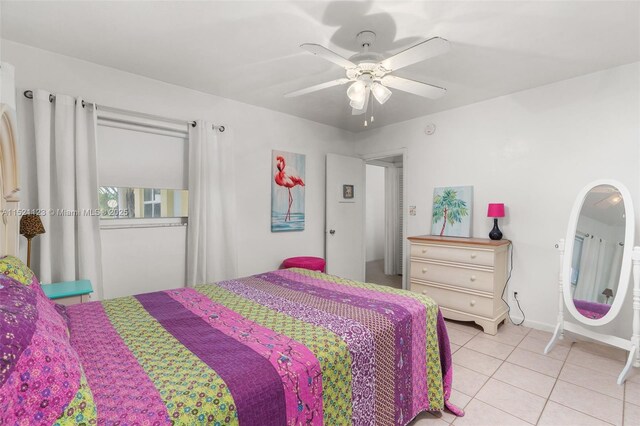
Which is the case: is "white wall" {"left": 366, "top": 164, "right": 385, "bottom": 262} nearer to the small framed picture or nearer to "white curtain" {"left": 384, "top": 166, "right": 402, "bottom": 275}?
"white curtain" {"left": 384, "top": 166, "right": 402, "bottom": 275}

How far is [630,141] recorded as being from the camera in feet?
8.36

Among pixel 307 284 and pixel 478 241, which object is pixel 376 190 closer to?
pixel 478 241

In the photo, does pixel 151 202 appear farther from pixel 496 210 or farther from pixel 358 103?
pixel 496 210

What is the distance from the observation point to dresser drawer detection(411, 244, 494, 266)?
2960 mm

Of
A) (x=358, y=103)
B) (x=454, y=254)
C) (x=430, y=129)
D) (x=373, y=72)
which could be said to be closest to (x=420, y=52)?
(x=373, y=72)

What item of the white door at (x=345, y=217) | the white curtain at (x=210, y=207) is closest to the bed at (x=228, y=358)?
the white curtain at (x=210, y=207)

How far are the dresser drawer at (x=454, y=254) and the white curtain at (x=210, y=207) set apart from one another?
210cm

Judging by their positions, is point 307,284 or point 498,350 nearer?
point 307,284

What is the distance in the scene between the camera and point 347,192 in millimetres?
4473

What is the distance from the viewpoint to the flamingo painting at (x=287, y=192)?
12.3 ft

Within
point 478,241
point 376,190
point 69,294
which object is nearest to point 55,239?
point 69,294

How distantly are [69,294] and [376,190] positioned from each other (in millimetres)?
5809

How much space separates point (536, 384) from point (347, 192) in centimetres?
302

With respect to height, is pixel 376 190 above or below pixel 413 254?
above
